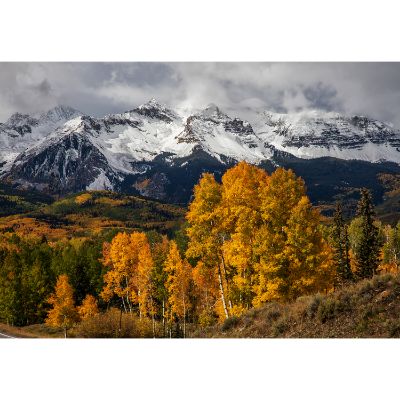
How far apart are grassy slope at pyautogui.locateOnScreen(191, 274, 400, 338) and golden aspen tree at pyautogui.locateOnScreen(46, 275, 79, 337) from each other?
30.2 metres

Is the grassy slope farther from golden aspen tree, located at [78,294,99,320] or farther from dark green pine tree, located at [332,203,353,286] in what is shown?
dark green pine tree, located at [332,203,353,286]

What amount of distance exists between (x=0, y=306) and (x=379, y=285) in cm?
5137

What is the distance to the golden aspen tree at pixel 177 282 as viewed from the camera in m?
47.0

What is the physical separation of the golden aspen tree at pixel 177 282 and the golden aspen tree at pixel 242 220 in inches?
544

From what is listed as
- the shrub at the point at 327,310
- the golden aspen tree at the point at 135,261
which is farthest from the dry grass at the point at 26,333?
the shrub at the point at 327,310

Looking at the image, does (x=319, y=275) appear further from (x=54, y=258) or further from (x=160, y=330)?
(x=54, y=258)

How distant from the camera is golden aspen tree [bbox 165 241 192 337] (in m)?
47.0

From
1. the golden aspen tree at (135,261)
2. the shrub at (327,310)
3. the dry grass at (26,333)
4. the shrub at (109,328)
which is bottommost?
the dry grass at (26,333)

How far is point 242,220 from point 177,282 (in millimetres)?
19656

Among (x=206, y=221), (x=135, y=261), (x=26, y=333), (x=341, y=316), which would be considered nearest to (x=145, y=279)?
(x=135, y=261)

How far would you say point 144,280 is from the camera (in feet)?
161

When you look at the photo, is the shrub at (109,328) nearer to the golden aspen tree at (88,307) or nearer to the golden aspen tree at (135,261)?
the golden aspen tree at (135,261)
